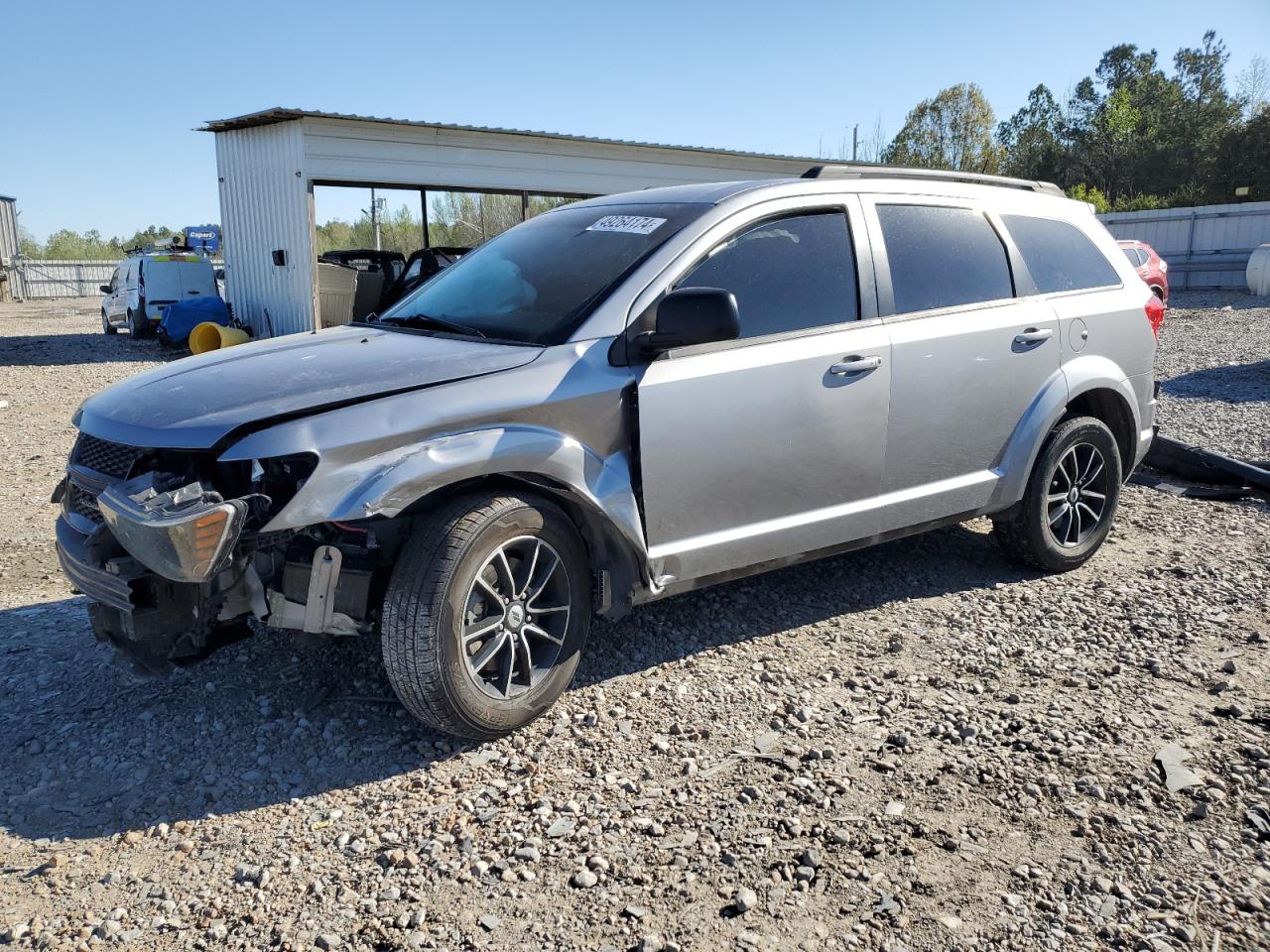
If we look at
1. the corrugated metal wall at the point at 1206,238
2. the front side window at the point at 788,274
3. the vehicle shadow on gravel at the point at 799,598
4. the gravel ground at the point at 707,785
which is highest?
the corrugated metal wall at the point at 1206,238

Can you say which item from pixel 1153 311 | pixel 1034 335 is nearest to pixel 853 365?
pixel 1034 335

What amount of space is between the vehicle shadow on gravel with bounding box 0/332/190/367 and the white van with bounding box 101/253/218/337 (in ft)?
1.69

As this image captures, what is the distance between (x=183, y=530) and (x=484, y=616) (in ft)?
3.35

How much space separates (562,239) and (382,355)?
3.59ft

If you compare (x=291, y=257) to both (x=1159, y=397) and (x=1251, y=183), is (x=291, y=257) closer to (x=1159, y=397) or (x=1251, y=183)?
(x=1159, y=397)

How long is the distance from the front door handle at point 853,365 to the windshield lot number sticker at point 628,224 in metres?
0.93

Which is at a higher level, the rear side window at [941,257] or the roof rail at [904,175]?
the roof rail at [904,175]

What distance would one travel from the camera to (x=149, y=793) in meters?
3.22

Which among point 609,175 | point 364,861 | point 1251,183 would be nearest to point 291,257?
point 609,175

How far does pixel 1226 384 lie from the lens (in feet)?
39.7

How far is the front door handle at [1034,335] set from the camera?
4746 mm

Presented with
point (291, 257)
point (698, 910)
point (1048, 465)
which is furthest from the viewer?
point (291, 257)

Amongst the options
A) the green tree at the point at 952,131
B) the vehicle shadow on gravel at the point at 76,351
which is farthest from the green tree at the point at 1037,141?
the vehicle shadow on gravel at the point at 76,351

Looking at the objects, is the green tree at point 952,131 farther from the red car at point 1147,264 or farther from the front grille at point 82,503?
the front grille at point 82,503
